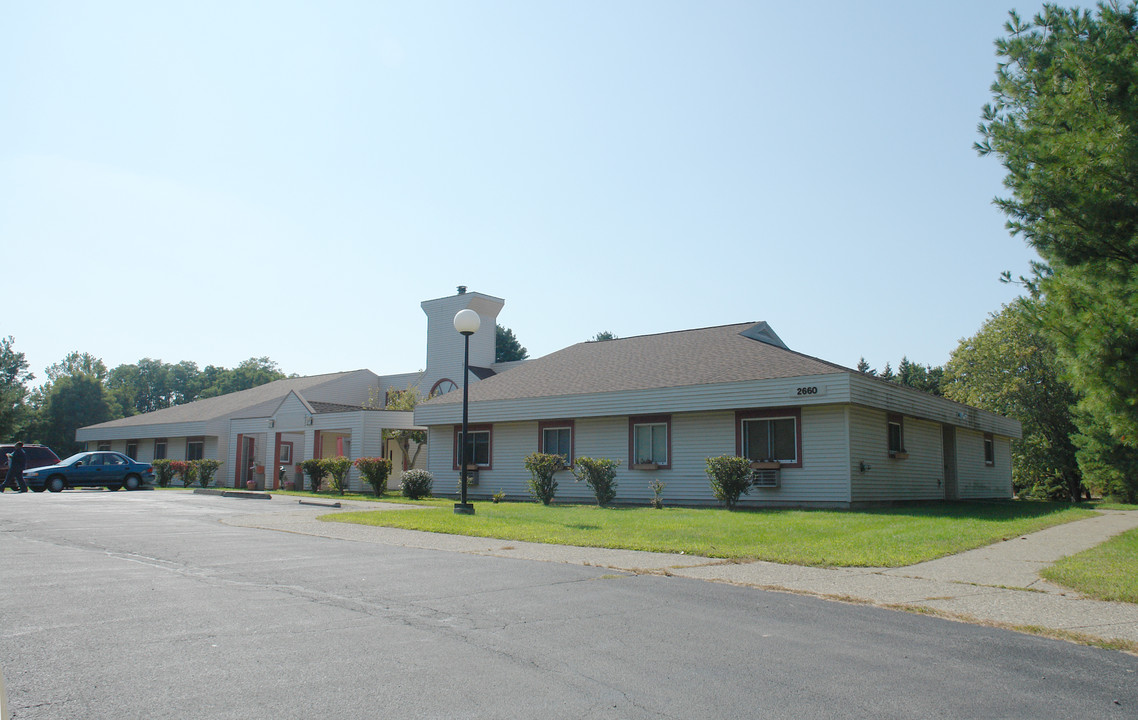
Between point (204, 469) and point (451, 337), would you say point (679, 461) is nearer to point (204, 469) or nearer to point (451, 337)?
point (451, 337)

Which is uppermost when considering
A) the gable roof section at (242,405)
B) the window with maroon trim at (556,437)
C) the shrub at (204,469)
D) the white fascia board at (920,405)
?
the gable roof section at (242,405)

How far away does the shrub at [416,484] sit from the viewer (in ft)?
85.4

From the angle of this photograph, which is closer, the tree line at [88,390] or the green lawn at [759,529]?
the green lawn at [759,529]

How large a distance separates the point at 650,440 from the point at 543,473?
3419 millimetres

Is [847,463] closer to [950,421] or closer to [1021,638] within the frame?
[950,421]

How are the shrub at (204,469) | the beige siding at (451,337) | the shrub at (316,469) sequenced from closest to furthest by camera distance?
the shrub at (316,469) < the shrub at (204,469) < the beige siding at (451,337)

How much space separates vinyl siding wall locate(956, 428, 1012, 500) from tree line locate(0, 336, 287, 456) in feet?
209

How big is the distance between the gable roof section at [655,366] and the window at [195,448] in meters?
18.7

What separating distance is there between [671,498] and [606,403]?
344cm

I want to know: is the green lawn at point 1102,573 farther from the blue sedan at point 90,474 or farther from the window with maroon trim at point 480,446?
the blue sedan at point 90,474

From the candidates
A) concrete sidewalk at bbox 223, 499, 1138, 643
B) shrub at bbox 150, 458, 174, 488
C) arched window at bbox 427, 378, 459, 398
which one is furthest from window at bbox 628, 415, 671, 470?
shrub at bbox 150, 458, 174, 488

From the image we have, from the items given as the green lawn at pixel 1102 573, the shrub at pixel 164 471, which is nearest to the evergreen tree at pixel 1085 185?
the green lawn at pixel 1102 573

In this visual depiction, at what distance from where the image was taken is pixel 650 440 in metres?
23.9

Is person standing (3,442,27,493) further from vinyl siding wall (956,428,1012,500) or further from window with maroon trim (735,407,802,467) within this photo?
vinyl siding wall (956,428,1012,500)
